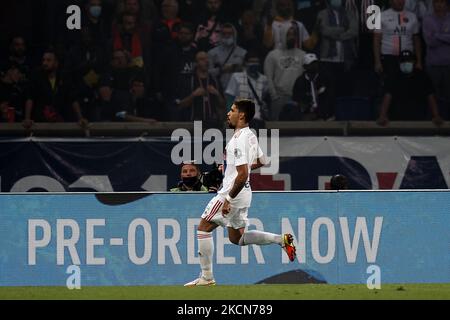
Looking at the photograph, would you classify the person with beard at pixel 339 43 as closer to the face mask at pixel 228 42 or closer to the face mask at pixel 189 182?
the face mask at pixel 228 42

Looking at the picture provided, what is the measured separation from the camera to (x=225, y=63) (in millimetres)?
18125

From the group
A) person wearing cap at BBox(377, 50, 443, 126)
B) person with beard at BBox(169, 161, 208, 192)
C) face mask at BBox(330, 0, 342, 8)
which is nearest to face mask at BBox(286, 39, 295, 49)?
face mask at BBox(330, 0, 342, 8)

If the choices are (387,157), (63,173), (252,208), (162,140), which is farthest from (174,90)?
(252,208)

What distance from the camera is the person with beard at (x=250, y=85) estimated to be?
18.1 metres

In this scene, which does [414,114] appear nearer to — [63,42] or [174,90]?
[174,90]

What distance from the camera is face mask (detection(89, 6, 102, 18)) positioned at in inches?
717

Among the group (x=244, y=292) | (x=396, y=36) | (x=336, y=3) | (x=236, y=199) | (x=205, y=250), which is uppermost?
(x=336, y=3)

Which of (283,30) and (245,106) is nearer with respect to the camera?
(245,106)

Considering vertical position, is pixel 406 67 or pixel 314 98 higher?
pixel 406 67

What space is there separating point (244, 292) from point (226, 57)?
7.23 meters

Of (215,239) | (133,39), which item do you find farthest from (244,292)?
(133,39)

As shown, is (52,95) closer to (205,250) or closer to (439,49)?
(439,49)

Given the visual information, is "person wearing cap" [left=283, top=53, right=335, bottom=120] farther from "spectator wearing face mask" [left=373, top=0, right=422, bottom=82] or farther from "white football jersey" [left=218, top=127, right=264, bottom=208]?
"white football jersey" [left=218, top=127, right=264, bottom=208]

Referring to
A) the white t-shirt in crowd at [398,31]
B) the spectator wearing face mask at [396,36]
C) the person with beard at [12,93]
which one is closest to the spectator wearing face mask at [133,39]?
the person with beard at [12,93]
